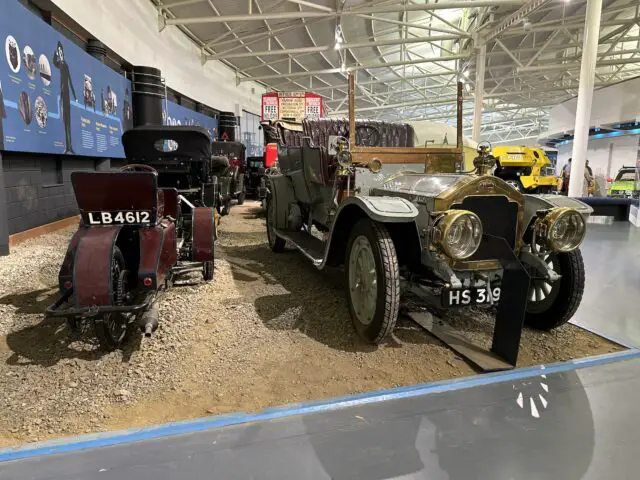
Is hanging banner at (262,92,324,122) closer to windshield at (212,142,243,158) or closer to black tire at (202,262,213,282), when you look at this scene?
windshield at (212,142,243,158)

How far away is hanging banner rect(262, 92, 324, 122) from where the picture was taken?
515 inches

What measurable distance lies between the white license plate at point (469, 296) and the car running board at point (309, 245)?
3.59 ft

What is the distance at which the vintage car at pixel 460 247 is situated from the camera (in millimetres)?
2418

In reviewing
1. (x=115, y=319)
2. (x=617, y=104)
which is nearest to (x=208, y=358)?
(x=115, y=319)

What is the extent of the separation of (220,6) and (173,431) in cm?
1278

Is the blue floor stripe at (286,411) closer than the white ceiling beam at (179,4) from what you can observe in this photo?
Yes

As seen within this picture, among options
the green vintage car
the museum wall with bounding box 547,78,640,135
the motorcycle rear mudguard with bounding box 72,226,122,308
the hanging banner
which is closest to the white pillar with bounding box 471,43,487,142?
the museum wall with bounding box 547,78,640,135

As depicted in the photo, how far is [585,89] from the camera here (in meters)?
8.82

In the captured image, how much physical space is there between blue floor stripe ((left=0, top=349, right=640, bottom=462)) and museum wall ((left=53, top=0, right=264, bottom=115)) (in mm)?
7075

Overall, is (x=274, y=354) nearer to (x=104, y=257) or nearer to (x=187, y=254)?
(x=104, y=257)

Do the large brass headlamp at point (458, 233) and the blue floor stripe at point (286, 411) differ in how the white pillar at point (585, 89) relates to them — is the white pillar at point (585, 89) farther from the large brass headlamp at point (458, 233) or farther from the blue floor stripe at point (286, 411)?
the large brass headlamp at point (458, 233)

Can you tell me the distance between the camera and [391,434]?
1804 mm

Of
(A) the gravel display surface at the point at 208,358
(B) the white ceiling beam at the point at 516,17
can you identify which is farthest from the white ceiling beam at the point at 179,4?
(A) the gravel display surface at the point at 208,358

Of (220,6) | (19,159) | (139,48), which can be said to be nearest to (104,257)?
(19,159)
